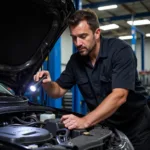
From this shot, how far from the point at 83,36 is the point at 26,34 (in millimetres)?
554

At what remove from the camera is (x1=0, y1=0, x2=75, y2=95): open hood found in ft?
6.50

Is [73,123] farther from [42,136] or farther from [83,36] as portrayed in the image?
[83,36]

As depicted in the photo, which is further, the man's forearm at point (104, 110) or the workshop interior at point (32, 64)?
the man's forearm at point (104, 110)

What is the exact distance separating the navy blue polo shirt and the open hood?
0.31 m

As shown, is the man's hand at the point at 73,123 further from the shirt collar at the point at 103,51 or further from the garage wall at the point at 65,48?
the garage wall at the point at 65,48

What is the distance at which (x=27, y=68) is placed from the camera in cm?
226

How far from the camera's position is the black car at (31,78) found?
4.24ft

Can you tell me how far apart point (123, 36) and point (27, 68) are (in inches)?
531

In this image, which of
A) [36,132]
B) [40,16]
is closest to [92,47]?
[40,16]

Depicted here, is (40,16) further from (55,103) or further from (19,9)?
(55,103)

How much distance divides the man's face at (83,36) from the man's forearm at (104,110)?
15.5 inches

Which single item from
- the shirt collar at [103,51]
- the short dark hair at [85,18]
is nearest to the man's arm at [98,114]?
the shirt collar at [103,51]

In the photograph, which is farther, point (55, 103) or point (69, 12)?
point (55, 103)

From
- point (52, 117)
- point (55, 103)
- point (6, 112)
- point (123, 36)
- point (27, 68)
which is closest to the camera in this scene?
point (6, 112)
